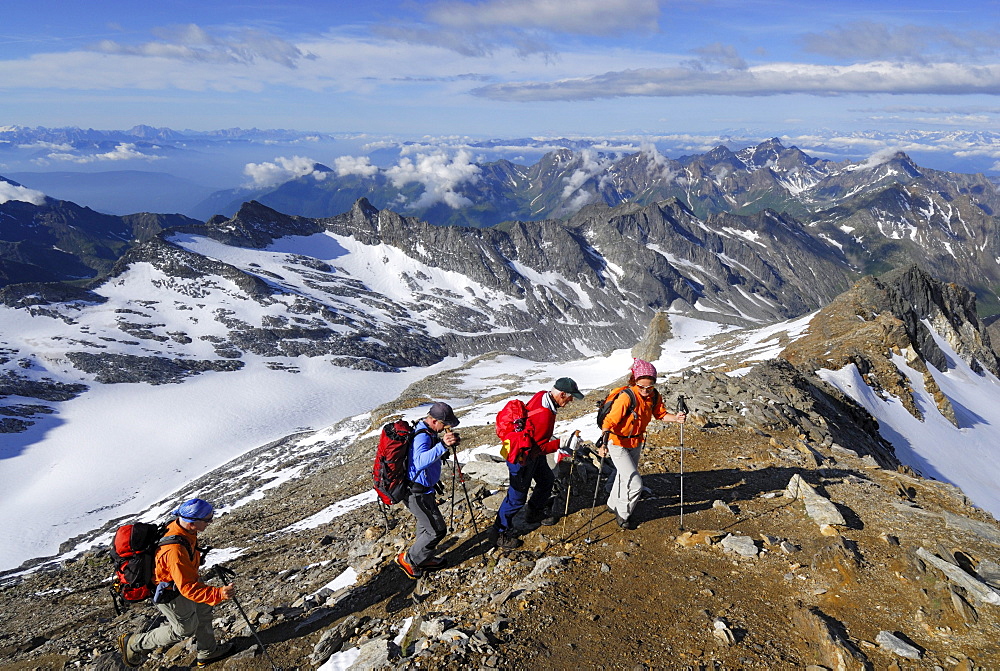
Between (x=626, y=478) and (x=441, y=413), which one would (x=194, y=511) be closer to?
(x=441, y=413)

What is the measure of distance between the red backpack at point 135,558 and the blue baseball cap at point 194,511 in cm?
36

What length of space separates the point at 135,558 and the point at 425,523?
5.01 meters

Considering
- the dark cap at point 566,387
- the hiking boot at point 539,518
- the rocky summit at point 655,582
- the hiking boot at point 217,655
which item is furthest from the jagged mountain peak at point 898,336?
the hiking boot at point 217,655

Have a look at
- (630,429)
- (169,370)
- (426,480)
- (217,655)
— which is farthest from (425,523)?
(169,370)

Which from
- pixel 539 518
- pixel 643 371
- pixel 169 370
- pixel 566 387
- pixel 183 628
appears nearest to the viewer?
pixel 183 628

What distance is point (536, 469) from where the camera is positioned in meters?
11.4

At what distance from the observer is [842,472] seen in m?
14.6

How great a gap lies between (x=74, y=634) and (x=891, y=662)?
1708 centimetres

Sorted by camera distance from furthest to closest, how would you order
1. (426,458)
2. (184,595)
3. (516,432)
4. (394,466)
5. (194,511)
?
(516,432) → (394,466) → (426,458) → (194,511) → (184,595)

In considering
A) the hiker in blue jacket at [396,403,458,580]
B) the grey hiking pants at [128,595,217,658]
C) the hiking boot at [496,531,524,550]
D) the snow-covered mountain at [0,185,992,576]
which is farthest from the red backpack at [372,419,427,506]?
the snow-covered mountain at [0,185,992,576]

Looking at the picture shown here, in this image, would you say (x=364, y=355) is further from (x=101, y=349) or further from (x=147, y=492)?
(x=147, y=492)

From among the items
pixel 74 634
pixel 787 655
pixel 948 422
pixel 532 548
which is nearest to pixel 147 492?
pixel 74 634

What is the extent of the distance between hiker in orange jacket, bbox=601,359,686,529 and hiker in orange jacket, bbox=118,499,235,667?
302 inches

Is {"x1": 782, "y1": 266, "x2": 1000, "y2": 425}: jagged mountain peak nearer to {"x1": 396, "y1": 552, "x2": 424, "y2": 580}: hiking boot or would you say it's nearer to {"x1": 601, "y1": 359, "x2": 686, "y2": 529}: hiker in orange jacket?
{"x1": 601, "y1": 359, "x2": 686, "y2": 529}: hiker in orange jacket
